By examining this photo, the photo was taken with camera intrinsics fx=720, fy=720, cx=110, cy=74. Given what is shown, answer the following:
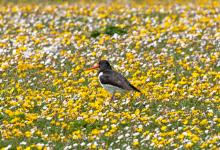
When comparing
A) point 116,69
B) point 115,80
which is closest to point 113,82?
point 115,80

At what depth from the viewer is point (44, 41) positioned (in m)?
22.3

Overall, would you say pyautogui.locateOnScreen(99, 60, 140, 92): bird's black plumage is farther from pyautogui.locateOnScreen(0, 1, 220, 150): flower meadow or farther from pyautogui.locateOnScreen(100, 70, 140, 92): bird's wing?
pyautogui.locateOnScreen(0, 1, 220, 150): flower meadow

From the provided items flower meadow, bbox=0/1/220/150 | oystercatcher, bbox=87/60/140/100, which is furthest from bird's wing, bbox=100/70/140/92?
flower meadow, bbox=0/1/220/150

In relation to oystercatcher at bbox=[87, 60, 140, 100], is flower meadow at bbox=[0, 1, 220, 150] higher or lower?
lower

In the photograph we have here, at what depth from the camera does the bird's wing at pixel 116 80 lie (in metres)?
15.8

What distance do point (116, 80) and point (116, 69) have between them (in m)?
3.14

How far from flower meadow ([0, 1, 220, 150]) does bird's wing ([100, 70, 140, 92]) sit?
0.35 meters

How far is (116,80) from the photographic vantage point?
1608 centimetres

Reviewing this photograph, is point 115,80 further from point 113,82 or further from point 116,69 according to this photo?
point 116,69

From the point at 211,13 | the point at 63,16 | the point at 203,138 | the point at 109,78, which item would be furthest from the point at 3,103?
the point at 211,13

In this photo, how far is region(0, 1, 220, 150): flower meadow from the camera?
1362 centimetres

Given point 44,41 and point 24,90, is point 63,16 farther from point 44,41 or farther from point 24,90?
point 24,90

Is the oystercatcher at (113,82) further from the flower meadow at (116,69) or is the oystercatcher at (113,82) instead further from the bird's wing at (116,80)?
the flower meadow at (116,69)

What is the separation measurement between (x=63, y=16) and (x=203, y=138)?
44.2 ft
